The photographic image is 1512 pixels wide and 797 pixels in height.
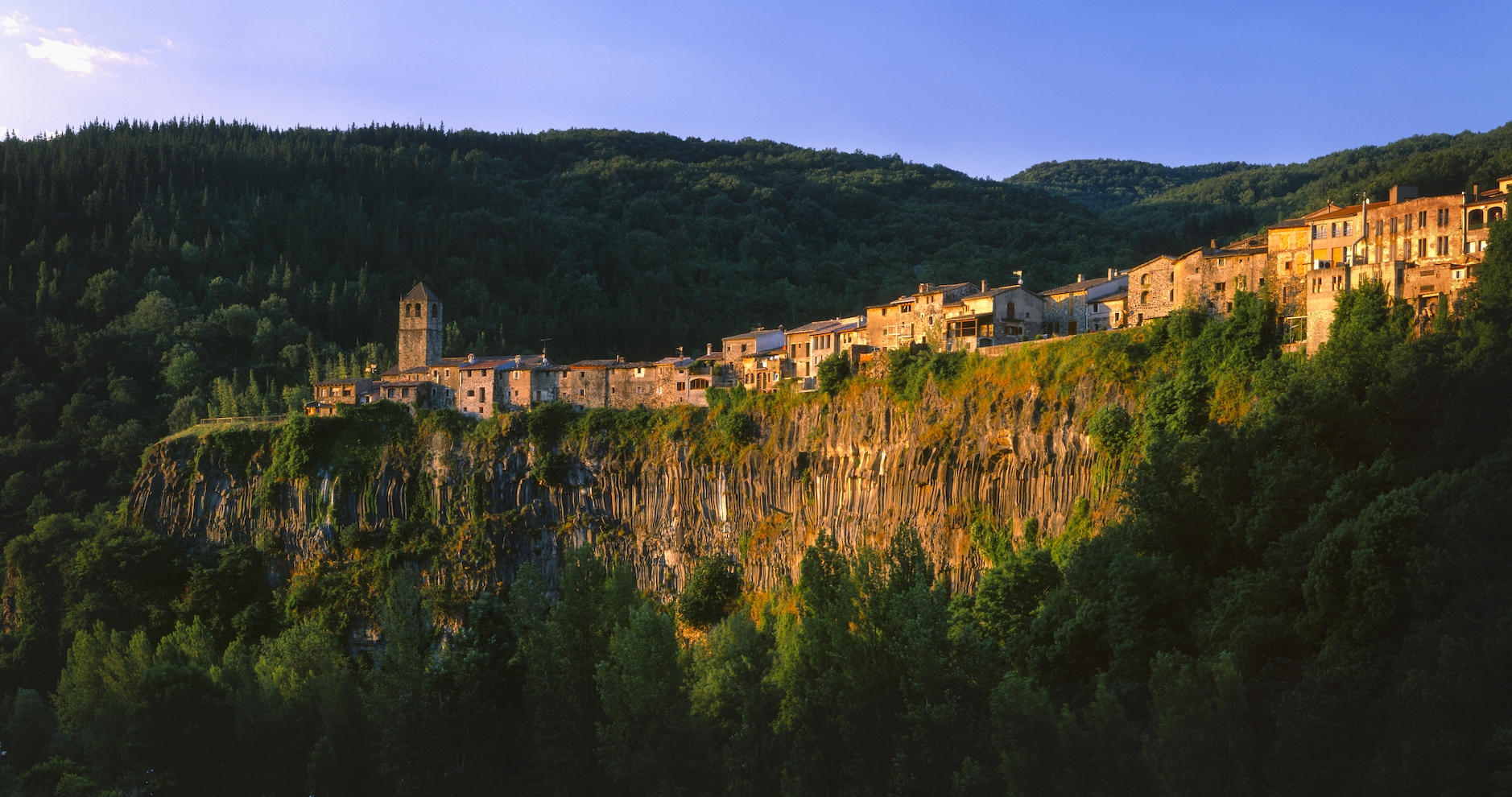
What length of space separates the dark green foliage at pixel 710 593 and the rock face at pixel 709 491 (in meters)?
1.00

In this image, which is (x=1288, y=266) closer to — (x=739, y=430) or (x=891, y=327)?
(x=891, y=327)

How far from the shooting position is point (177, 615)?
75750mm

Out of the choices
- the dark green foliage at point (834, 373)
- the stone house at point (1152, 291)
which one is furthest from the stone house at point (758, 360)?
the stone house at point (1152, 291)

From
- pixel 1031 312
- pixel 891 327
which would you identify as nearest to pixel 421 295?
pixel 891 327

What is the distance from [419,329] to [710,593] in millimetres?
35641

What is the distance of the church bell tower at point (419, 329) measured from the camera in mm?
90062

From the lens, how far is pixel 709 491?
69.1 m

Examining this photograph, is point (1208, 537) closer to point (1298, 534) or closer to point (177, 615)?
point (1298, 534)

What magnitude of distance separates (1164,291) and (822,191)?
103 m

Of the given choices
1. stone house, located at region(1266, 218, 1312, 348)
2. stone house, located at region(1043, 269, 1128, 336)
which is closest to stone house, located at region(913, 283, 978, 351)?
stone house, located at region(1043, 269, 1128, 336)

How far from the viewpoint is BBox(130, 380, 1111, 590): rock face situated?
5612 centimetres

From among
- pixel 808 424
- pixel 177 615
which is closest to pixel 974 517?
pixel 808 424

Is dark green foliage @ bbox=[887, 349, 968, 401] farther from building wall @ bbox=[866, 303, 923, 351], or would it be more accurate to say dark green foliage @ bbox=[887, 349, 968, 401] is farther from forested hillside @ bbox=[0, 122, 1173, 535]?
forested hillside @ bbox=[0, 122, 1173, 535]

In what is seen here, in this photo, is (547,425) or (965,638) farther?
(547,425)
